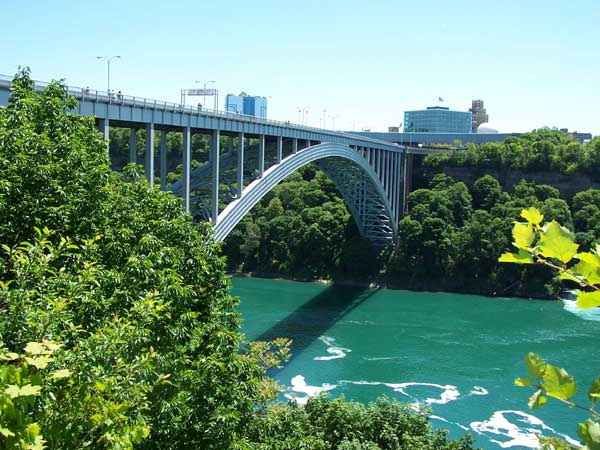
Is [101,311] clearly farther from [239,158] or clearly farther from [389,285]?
[389,285]

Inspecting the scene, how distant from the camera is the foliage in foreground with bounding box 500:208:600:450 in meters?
1.80

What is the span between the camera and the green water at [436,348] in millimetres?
20844

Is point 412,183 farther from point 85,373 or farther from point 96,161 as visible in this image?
point 85,373

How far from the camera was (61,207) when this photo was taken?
8.03m

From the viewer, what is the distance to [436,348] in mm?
27875

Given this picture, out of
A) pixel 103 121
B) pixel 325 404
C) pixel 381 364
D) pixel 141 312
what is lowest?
pixel 381 364

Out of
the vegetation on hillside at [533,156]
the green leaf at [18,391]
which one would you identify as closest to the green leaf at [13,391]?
the green leaf at [18,391]

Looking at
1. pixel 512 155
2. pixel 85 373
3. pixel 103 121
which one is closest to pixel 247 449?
pixel 85 373

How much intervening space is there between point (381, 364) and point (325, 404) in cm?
1187

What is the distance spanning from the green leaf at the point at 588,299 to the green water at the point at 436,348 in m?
18.2

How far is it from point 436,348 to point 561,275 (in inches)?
1059

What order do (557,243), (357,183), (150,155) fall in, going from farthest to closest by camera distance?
(357,183) → (150,155) → (557,243)

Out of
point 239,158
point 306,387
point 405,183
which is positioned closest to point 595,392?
point 239,158

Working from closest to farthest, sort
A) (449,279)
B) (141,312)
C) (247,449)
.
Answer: (141,312) < (247,449) < (449,279)
